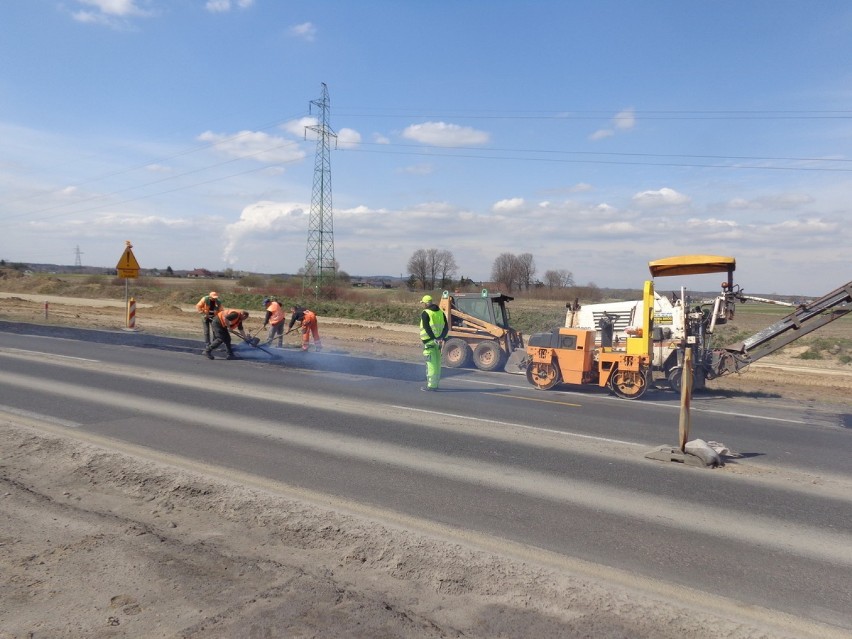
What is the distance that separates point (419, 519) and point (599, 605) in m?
1.93

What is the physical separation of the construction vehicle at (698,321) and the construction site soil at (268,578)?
872cm

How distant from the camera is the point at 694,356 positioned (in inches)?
566

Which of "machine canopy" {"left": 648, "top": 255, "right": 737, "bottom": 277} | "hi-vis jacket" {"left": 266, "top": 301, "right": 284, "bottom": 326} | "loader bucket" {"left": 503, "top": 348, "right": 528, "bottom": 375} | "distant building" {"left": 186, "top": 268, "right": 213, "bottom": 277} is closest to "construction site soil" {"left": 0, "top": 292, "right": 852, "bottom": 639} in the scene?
"machine canopy" {"left": 648, "top": 255, "right": 737, "bottom": 277}

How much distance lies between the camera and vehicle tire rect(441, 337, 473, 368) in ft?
58.4

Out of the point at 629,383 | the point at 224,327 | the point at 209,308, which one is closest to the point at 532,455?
the point at 629,383

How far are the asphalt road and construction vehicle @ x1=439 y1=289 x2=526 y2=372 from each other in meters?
2.46

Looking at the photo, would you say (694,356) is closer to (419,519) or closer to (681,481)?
(681,481)

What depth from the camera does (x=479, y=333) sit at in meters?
17.9

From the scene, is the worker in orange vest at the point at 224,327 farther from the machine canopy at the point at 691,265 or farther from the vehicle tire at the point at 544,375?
the machine canopy at the point at 691,265

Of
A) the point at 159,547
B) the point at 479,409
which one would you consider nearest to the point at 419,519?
the point at 159,547

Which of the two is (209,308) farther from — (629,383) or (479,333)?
(629,383)

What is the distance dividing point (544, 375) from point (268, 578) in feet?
33.7

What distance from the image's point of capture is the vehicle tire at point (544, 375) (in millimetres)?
14164

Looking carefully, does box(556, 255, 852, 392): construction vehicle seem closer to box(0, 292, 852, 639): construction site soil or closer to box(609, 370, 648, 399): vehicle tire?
box(609, 370, 648, 399): vehicle tire
